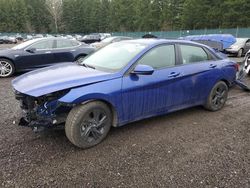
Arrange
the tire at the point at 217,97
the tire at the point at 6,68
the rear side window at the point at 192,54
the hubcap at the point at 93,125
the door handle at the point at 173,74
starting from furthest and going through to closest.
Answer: the tire at the point at 6,68 → the tire at the point at 217,97 → the rear side window at the point at 192,54 → the door handle at the point at 173,74 → the hubcap at the point at 93,125

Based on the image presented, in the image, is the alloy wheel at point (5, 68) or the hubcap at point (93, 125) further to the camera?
the alloy wheel at point (5, 68)

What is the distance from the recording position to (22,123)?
3.80m

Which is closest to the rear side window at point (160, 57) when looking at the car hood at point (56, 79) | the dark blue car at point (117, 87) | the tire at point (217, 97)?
the dark blue car at point (117, 87)

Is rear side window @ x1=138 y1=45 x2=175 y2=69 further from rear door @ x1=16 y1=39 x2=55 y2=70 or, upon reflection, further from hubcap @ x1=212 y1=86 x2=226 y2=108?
rear door @ x1=16 y1=39 x2=55 y2=70

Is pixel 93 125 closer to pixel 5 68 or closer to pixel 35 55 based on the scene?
pixel 35 55

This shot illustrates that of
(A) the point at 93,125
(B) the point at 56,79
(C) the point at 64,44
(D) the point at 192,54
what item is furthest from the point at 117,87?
(C) the point at 64,44

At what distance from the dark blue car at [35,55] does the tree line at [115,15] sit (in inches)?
1788

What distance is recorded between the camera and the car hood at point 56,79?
349cm

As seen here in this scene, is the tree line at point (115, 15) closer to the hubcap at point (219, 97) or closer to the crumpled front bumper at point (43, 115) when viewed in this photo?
the hubcap at point (219, 97)

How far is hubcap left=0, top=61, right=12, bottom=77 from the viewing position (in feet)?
28.9

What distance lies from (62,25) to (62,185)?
8586cm

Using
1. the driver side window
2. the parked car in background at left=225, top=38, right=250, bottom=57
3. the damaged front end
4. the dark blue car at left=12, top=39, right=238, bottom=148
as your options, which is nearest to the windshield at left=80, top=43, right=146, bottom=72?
the dark blue car at left=12, top=39, right=238, bottom=148

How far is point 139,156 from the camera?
11.7ft

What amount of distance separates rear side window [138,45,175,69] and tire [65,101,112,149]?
3.44 feet
